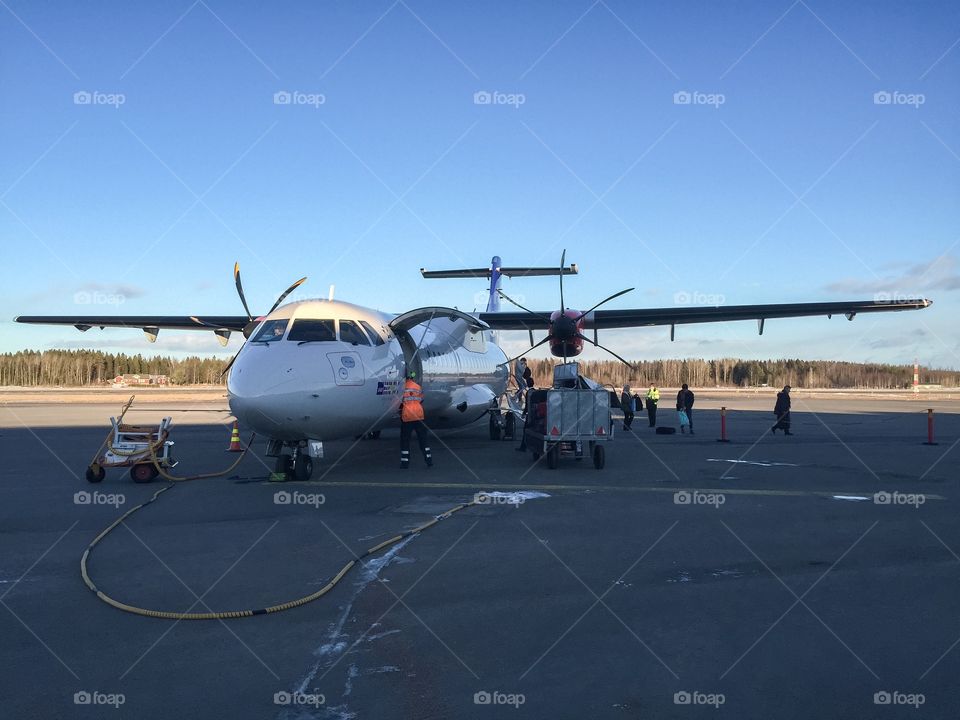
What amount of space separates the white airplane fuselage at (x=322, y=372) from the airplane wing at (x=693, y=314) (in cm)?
599

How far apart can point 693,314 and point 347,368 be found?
1174 cm

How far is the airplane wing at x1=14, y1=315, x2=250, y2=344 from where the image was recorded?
2238 centimetres

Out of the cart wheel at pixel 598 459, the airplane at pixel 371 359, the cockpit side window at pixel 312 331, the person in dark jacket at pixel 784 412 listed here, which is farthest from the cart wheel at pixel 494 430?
the cockpit side window at pixel 312 331

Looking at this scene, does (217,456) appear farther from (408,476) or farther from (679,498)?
(679,498)

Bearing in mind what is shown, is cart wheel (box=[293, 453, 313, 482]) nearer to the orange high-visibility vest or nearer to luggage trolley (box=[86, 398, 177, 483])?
the orange high-visibility vest

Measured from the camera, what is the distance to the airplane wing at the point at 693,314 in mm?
19188

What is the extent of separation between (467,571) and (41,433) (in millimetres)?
20646

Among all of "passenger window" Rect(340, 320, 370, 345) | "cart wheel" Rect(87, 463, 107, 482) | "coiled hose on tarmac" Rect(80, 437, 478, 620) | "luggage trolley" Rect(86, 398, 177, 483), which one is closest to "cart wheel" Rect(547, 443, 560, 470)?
"passenger window" Rect(340, 320, 370, 345)

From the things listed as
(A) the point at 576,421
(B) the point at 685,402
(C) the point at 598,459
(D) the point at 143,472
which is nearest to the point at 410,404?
(A) the point at 576,421

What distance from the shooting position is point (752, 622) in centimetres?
487

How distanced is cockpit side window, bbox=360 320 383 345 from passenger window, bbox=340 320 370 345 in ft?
0.65

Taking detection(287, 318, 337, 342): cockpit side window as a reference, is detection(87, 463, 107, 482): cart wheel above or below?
below

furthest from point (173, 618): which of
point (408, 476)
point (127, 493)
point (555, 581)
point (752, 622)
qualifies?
point (408, 476)

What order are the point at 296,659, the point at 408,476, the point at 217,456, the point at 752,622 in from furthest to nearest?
1. the point at 217,456
2. the point at 408,476
3. the point at 752,622
4. the point at 296,659
